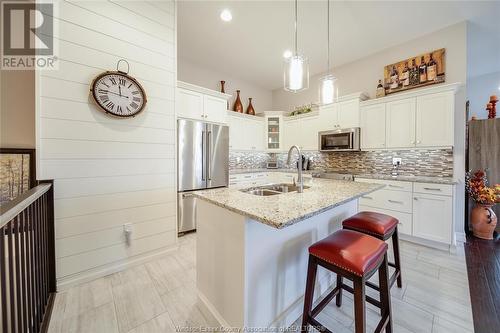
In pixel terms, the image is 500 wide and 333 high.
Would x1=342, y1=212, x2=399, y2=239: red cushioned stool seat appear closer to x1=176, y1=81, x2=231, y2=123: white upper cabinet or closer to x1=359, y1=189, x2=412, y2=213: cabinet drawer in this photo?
x1=359, y1=189, x2=412, y2=213: cabinet drawer

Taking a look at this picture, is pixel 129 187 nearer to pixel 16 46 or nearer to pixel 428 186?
pixel 16 46

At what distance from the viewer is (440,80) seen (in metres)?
3.02

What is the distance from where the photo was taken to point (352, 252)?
1.17 m

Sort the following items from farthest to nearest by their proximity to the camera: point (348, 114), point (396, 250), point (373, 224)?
point (348, 114)
point (396, 250)
point (373, 224)

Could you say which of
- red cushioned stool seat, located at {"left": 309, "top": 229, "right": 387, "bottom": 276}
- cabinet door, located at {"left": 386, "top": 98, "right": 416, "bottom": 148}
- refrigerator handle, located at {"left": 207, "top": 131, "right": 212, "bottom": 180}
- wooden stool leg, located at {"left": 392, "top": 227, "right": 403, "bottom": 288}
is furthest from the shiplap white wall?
cabinet door, located at {"left": 386, "top": 98, "right": 416, "bottom": 148}

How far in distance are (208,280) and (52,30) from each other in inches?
100

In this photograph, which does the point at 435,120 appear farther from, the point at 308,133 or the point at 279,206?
the point at 279,206

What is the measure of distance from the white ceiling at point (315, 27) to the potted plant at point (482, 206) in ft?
7.35

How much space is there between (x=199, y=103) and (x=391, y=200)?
3.37 metres

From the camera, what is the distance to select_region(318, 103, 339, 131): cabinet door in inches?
155

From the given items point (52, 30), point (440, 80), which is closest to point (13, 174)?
point (52, 30)

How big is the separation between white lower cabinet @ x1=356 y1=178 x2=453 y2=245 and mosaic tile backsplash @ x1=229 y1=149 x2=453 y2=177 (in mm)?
546

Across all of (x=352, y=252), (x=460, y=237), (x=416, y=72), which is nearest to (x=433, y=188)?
(x=460, y=237)

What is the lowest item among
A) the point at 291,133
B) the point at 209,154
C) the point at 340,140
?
the point at 209,154
